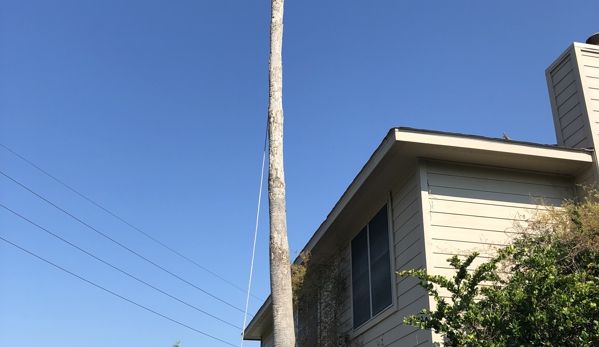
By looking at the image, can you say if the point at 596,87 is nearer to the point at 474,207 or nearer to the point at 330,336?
the point at 474,207

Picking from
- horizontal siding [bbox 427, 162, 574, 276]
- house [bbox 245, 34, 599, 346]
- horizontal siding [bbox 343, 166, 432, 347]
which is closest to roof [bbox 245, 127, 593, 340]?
house [bbox 245, 34, 599, 346]

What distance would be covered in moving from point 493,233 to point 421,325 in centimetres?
215

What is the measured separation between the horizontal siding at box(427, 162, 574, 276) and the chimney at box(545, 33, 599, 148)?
735 millimetres

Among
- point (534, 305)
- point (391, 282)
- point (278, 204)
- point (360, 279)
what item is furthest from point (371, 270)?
point (534, 305)

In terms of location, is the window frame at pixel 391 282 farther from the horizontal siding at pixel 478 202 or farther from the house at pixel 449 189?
the horizontal siding at pixel 478 202

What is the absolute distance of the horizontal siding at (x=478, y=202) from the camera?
21.6 feet

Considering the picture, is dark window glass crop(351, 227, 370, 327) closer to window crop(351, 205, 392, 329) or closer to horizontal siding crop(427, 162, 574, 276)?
window crop(351, 205, 392, 329)

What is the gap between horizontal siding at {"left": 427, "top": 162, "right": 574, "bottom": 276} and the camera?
6586 mm

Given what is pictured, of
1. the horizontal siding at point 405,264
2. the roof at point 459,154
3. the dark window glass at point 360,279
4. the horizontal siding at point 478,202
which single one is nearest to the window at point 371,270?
the dark window glass at point 360,279

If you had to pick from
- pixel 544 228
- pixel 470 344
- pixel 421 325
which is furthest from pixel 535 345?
pixel 544 228

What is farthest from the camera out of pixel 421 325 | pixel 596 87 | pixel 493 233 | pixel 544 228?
pixel 596 87

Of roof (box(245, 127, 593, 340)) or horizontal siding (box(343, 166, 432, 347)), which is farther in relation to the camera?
roof (box(245, 127, 593, 340))

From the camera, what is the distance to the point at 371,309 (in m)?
7.91

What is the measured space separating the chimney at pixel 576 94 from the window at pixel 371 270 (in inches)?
106
